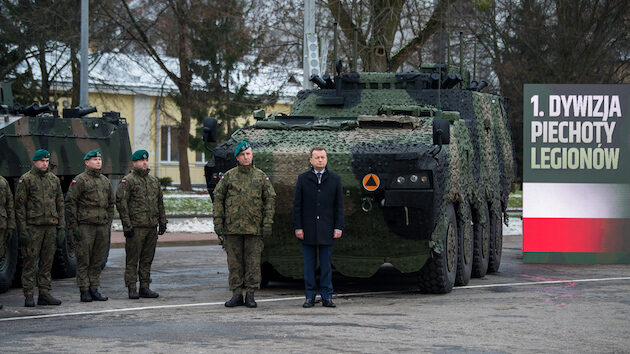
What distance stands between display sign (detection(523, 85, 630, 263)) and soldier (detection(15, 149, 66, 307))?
7.22m

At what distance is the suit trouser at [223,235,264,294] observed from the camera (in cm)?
1213

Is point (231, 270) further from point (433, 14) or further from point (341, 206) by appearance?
point (433, 14)

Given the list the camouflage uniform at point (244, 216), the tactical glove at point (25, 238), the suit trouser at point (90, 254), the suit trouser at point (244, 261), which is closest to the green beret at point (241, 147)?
the camouflage uniform at point (244, 216)

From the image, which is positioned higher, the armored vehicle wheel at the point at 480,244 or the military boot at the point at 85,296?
the armored vehicle wheel at the point at 480,244

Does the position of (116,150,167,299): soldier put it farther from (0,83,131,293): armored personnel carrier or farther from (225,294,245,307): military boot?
(0,83,131,293): armored personnel carrier

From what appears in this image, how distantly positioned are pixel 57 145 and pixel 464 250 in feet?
18.0

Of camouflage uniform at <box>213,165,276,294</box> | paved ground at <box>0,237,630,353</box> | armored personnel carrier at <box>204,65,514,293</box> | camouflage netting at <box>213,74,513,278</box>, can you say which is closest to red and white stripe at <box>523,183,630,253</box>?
paved ground at <box>0,237,630,353</box>

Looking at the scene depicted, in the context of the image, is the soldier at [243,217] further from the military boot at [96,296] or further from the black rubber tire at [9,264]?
the black rubber tire at [9,264]

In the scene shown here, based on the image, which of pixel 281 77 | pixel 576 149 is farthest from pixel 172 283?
pixel 281 77

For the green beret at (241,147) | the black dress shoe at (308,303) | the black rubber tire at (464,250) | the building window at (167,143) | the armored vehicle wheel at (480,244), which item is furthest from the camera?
the building window at (167,143)

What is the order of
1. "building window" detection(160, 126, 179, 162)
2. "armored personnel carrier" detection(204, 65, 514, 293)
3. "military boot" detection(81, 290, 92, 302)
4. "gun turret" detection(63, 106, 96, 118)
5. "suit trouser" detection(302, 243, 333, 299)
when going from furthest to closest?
"building window" detection(160, 126, 179, 162), "gun turret" detection(63, 106, 96, 118), "military boot" detection(81, 290, 92, 302), "armored personnel carrier" detection(204, 65, 514, 293), "suit trouser" detection(302, 243, 333, 299)

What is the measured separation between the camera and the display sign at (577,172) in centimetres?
1722

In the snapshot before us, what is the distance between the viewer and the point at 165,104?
43.1 metres

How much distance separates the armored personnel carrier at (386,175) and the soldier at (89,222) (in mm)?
1213
